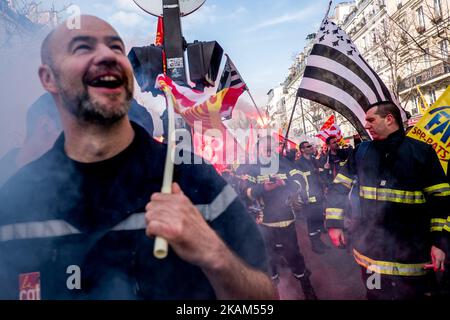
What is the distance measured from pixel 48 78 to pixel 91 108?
0.28m

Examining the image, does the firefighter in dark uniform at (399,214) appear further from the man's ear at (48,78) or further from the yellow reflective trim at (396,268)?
the man's ear at (48,78)

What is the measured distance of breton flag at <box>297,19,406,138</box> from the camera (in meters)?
4.39

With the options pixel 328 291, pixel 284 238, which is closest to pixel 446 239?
pixel 328 291

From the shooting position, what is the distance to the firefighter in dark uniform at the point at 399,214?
9.28 ft

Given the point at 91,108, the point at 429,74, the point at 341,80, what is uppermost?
the point at 429,74

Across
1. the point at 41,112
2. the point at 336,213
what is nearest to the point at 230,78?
the point at 336,213

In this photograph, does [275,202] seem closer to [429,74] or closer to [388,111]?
[388,111]

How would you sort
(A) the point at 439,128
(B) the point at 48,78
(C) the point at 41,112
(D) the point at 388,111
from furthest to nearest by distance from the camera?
(A) the point at 439,128
(D) the point at 388,111
(C) the point at 41,112
(B) the point at 48,78

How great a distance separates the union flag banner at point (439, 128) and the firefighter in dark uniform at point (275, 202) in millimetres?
1971

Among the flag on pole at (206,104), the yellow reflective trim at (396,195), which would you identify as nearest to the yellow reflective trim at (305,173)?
the yellow reflective trim at (396,195)

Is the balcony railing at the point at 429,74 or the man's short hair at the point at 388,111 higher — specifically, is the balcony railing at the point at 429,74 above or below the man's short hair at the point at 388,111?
above

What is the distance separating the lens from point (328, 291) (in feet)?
14.4

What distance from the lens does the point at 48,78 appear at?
1.36 metres

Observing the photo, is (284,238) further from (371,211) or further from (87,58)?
(87,58)
